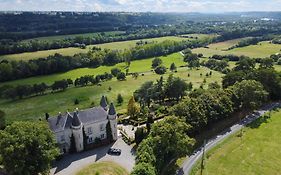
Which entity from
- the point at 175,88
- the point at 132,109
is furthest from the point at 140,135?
the point at 175,88

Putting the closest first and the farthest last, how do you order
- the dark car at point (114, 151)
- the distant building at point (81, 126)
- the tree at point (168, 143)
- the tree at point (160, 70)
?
the tree at point (168, 143)
the dark car at point (114, 151)
the distant building at point (81, 126)
the tree at point (160, 70)

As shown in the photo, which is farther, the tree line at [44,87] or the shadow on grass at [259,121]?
the tree line at [44,87]

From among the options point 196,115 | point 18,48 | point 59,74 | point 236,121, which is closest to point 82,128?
point 196,115

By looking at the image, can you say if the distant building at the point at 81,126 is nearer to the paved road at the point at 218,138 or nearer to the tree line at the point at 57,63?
the paved road at the point at 218,138

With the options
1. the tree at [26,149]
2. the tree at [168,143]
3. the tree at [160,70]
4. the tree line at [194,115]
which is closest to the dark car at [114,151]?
the tree line at [194,115]

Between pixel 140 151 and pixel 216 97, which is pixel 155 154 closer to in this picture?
pixel 140 151

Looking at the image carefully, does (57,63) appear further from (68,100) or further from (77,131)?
(77,131)

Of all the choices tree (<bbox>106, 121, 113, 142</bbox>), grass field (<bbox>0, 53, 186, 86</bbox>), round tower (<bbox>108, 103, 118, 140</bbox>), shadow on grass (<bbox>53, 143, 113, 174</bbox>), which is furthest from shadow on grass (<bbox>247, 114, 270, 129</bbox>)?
grass field (<bbox>0, 53, 186, 86</bbox>)
